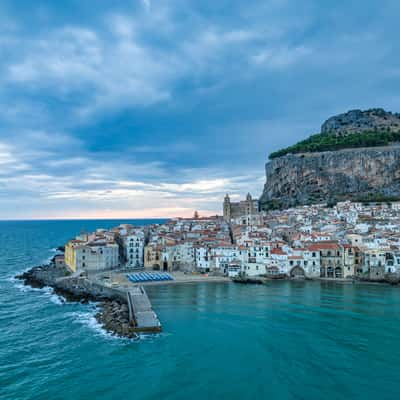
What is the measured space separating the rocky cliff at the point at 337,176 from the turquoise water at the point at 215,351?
7361cm

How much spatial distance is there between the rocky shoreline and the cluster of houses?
409cm

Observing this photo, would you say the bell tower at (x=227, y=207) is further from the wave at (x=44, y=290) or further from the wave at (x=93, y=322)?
the wave at (x=93, y=322)

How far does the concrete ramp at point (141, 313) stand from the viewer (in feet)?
96.0

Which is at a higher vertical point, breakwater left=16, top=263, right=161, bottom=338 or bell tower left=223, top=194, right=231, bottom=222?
bell tower left=223, top=194, right=231, bottom=222

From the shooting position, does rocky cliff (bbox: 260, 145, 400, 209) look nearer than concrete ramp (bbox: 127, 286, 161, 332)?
No

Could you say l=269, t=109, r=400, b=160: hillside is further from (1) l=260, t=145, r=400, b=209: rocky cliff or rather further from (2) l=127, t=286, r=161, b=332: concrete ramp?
(2) l=127, t=286, r=161, b=332: concrete ramp

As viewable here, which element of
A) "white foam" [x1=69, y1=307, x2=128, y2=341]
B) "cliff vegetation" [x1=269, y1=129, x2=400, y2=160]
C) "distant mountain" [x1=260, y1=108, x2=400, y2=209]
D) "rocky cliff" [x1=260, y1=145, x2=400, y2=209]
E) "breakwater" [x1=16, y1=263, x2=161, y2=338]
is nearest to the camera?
"white foam" [x1=69, y1=307, x2=128, y2=341]

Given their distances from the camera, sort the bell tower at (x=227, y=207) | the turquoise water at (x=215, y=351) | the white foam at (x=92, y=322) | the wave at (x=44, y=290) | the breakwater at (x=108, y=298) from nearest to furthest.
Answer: the turquoise water at (x=215, y=351) < the white foam at (x=92, y=322) < the breakwater at (x=108, y=298) < the wave at (x=44, y=290) < the bell tower at (x=227, y=207)

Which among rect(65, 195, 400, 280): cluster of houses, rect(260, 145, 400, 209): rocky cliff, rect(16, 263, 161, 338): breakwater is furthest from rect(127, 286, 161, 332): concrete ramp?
rect(260, 145, 400, 209): rocky cliff

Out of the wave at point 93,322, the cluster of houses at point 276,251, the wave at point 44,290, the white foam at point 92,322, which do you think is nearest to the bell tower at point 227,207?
the cluster of houses at point 276,251

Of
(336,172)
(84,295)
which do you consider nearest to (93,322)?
(84,295)

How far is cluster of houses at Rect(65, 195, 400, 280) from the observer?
50344 mm

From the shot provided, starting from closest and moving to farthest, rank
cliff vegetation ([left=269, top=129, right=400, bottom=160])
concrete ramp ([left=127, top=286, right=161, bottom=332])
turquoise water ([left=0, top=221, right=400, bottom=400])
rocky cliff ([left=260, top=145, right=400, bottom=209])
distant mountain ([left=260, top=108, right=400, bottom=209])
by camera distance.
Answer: turquoise water ([left=0, top=221, right=400, bottom=400])
concrete ramp ([left=127, top=286, right=161, bottom=332])
rocky cliff ([left=260, top=145, right=400, bottom=209])
distant mountain ([left=260, top=108, right=400, bottom=209])
cliff vegetation ([left=269, top=129, right=400, bottom=160])

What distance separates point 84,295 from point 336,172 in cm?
9286
